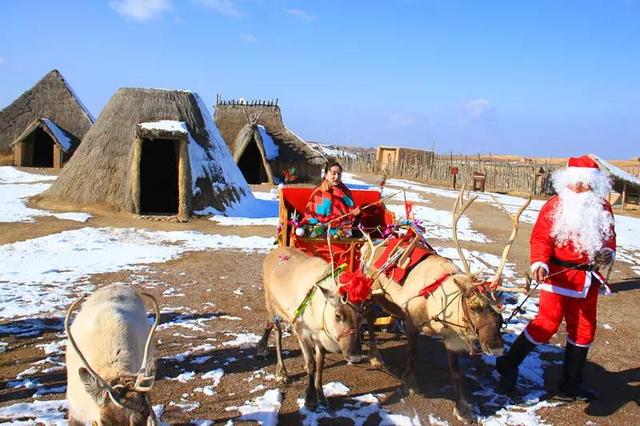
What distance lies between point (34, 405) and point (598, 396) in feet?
17.2

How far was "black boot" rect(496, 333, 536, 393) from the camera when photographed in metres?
4.79

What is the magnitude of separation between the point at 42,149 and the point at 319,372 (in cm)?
2788

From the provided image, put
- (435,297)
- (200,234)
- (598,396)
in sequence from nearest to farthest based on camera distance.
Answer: (435,297)
(598,396)
(200,234)

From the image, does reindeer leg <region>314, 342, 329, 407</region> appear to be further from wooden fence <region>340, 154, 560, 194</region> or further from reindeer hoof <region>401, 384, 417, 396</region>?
wooden fence <region>340, 154, 560, 194</region>

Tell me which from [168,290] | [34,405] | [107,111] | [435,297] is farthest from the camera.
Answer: [107,111]

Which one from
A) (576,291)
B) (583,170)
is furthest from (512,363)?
(583,170)

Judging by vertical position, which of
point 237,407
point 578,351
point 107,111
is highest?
point 107,111

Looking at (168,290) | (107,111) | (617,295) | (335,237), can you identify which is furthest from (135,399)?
(107,111)

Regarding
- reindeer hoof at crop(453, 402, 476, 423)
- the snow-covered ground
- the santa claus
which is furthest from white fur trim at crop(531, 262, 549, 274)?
the snow-covered ground

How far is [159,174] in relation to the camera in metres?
18.3

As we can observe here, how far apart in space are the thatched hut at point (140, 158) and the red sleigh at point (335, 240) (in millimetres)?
Answer: 7383

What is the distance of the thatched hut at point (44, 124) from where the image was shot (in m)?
25.1

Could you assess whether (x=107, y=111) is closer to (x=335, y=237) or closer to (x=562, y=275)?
(x=335, y=237)

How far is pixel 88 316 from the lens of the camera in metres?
3.53
